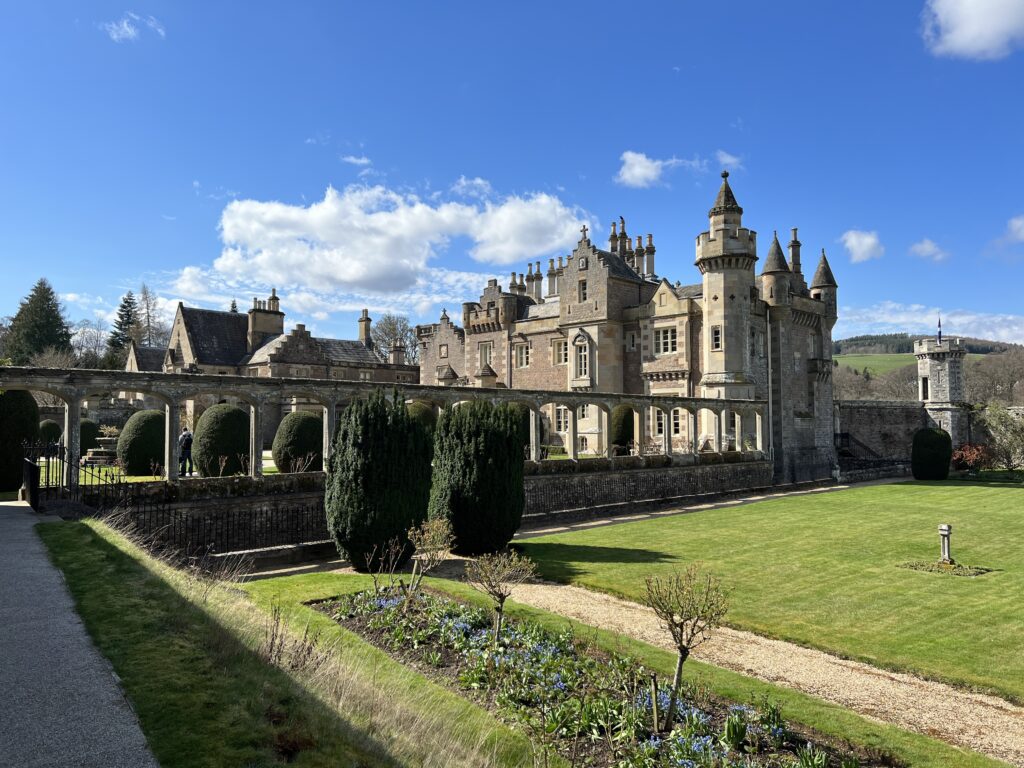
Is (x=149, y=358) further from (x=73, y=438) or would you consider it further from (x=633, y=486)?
(x=633, y=486)

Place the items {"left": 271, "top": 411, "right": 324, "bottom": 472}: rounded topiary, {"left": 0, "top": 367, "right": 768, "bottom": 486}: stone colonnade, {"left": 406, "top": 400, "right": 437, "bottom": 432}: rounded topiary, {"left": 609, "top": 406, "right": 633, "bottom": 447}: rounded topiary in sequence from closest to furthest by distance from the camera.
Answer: {"left": 0, "top": 367, "right": 768, "bottom": 486}: stone colonnade < {"left": 271, "top": 411, "right": 324, "bottom": 472}: rounded topiary < {"left": 406, "top": 400, "right": 437, "bottom": 432}: rounded topiary < {"left": 609, "top": 406, "right": 633, "bottom": 447}: rounded topiary

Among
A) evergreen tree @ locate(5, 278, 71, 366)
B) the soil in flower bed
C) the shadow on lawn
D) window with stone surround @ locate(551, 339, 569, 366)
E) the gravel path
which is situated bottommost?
the shadow on lawn

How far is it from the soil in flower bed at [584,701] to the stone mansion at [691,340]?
794 inches

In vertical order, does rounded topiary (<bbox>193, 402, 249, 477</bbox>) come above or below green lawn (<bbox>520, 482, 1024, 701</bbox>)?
above

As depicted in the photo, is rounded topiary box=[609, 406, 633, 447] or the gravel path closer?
the gravel path

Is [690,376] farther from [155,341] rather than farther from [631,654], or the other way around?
[155,341]

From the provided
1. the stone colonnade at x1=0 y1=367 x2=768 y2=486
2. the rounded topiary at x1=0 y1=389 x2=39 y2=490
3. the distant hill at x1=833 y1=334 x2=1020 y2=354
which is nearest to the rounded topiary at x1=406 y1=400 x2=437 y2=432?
the stone colonnade at x1=0 y1=367 x2=768 y2=486

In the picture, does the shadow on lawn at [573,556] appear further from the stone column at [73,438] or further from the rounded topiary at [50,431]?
the rounded topiary at [50,431]

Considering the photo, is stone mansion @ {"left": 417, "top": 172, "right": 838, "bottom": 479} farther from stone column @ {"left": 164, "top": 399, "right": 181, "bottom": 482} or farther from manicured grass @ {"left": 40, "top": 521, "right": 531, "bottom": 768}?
manicured grass @ {"left": 40, "top": 521, "right": 531, "bottom": 768}

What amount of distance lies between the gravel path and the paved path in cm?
632

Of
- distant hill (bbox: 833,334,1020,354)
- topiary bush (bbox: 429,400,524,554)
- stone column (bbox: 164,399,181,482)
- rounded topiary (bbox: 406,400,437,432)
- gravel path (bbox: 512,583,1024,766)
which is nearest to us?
gravel path (bbox: 512,583,1024,766)

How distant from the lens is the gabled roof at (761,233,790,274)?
35719 millimetres

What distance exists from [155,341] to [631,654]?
244 feet

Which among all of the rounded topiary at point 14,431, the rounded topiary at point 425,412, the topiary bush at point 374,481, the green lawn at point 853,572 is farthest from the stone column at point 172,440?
the rounded topiary at point 425,412
